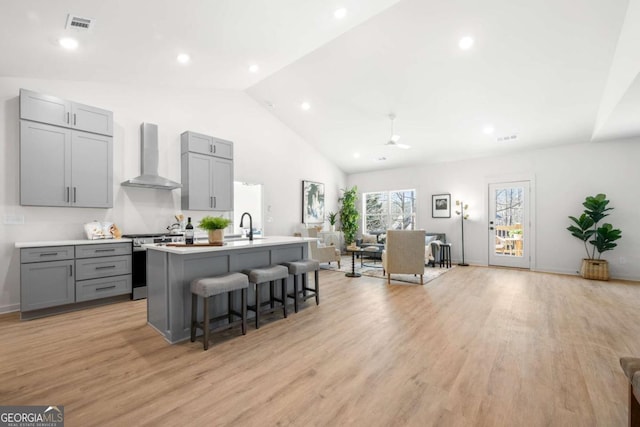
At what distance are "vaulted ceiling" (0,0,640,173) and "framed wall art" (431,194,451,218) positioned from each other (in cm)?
186

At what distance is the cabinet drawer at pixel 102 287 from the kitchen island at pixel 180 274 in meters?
1.24

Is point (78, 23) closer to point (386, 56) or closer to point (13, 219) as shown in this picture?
point (13, 219)

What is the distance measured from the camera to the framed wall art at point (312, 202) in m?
7.56

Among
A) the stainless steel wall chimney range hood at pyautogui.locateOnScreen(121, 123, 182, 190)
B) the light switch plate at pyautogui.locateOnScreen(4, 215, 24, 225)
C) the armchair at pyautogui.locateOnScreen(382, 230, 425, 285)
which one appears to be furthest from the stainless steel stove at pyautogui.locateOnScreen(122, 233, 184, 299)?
the armchair at pyautogui.locateOnScreen(382, 230, 425, 285)

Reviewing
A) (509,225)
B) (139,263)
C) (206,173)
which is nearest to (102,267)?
(139,263)

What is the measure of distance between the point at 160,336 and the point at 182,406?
130 centimetres

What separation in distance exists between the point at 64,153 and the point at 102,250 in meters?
1.37

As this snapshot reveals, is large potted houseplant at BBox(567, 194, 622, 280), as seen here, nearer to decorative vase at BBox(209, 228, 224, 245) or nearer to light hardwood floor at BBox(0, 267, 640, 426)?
light hardwood floor at BBox(0, 267, 640, 426)

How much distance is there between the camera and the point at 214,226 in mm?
2990

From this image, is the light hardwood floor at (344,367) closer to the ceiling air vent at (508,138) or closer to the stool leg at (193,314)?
the stool leg at (193,314)

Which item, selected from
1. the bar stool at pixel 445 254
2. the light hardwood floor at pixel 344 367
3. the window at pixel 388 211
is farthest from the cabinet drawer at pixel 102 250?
the bar stool at pixel 445 254

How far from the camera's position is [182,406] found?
1738mm

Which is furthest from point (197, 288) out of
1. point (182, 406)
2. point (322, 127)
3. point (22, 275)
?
point (322, 127)

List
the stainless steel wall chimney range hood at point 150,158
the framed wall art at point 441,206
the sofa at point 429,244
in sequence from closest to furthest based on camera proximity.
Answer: the stainless steel wall chimney range hood at point 150,158 → the sofa at point 429,244 → the framed wall art at point 441,206
